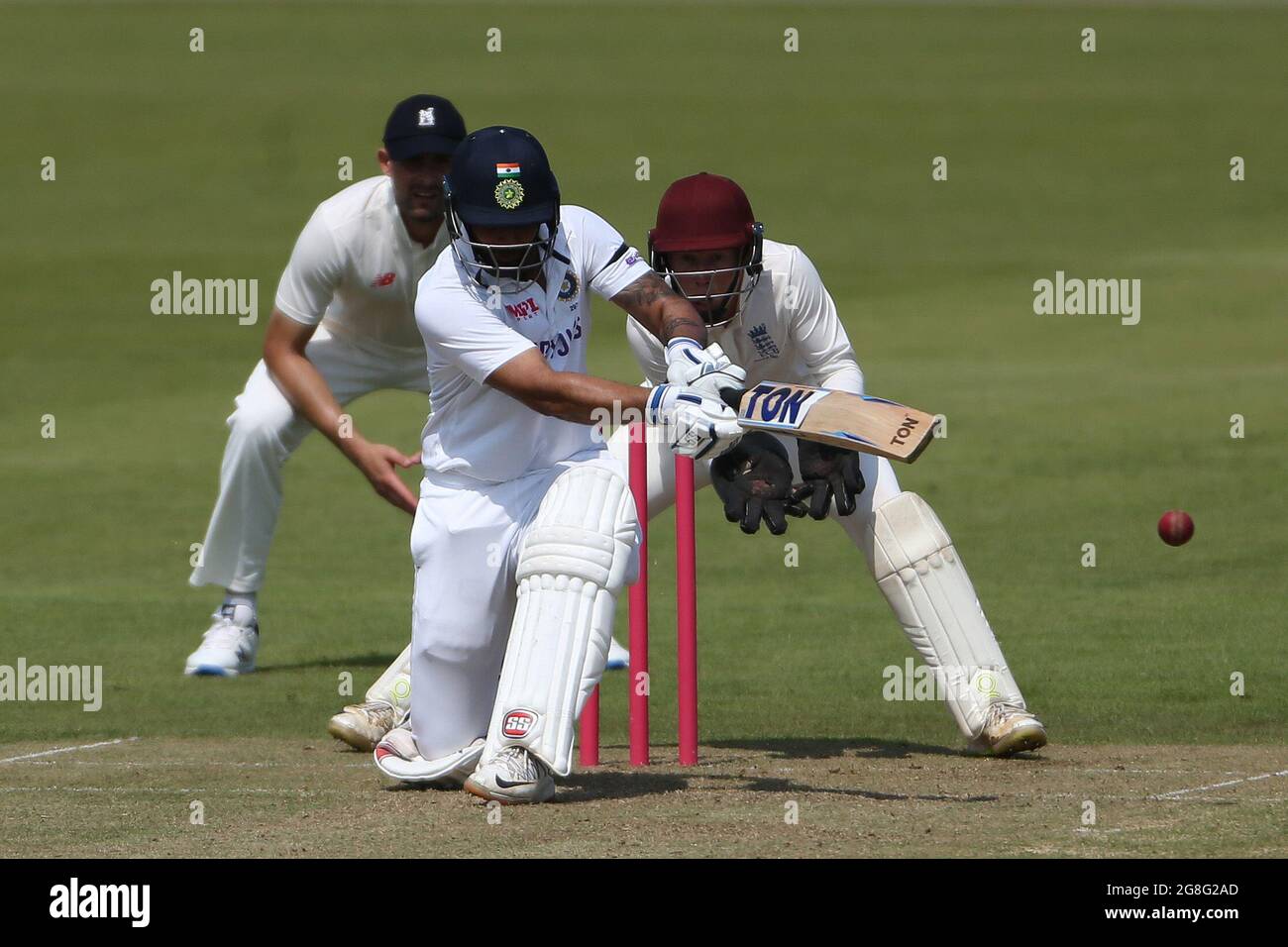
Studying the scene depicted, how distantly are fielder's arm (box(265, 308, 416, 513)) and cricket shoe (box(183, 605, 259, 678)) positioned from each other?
0.95 m

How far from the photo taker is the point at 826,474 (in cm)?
636

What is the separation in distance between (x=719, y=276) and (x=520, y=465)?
1070 mm

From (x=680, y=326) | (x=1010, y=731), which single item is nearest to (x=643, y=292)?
(x=680, y=326)

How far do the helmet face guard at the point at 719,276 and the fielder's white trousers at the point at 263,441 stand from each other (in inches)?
107

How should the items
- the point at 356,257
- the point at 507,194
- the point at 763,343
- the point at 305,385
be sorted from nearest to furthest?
the point at 507,194 < the point at 763,343 < the point at 356,257 < the point at 305,385

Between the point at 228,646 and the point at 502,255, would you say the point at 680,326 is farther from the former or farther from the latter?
the point at 228,646

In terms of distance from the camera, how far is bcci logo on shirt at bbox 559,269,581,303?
19.5 ft

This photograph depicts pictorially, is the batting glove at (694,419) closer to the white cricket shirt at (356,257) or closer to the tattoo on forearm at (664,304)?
the tattoo on forearm at (664,304)

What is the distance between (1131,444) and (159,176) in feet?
64.3

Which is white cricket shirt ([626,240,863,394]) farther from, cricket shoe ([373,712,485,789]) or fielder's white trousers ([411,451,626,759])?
cricket shoe ([373,712,485,789])

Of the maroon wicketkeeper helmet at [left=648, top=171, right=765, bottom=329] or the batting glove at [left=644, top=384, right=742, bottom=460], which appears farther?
the maroon wicketkeeper helmet at [left=648, top=171, right=765, bottom=329]

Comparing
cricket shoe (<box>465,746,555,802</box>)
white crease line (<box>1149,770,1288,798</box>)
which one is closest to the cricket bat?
cricket shoe (<box>465,746,555,802</box>)

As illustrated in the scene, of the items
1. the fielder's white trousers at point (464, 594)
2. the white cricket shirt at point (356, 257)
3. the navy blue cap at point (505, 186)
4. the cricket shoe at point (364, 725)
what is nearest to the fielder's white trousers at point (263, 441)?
the white cricket shirt at point (356, 257)
